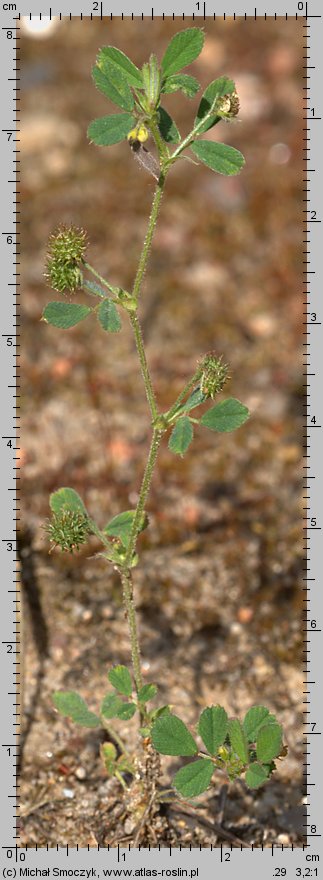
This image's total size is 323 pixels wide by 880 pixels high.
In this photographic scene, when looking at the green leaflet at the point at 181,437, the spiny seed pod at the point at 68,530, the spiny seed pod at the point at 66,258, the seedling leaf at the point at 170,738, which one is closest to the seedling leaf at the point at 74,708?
the seedling leaf at the point at 170,738

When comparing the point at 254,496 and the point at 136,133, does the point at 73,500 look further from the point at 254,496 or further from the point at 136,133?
the point at 254,496

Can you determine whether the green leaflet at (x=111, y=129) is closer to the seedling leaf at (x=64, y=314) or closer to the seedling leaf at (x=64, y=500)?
the seedling leaf at (x=64, y=314)

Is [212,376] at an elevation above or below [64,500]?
above

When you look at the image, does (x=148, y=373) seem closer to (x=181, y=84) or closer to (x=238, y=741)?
Answer: (x=181, y=84)

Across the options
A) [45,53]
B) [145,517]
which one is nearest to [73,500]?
[145,517]

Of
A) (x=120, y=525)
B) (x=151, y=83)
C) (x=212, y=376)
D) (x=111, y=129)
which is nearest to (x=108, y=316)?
(x=212, y=376)

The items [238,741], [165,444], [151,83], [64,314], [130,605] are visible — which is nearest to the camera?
[151,83]
